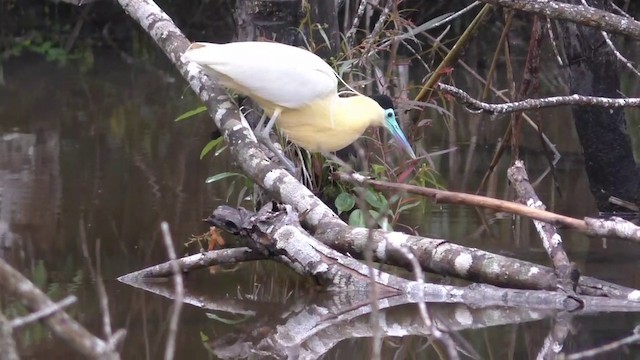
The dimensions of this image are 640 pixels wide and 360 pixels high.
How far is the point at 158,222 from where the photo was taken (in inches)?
194

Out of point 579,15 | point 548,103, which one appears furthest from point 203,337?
point 579,15

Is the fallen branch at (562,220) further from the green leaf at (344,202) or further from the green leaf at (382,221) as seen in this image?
the green leaf at (344,202)

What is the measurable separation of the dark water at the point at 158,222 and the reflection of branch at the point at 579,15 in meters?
0.95

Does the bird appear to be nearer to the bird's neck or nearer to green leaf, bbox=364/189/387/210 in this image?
the bird's neck

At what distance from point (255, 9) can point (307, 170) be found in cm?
75

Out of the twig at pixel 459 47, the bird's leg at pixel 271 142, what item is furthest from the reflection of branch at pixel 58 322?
the twig at pixel 459 47

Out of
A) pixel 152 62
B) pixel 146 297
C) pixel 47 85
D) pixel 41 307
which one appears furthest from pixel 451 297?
pixel 152 62

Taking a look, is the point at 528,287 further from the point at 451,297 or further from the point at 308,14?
the point at 308,14

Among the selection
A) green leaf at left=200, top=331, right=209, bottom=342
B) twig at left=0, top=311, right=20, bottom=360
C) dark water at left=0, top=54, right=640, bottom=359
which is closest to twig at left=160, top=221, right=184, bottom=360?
twig at left=0, top=311, right=20, bottom=360

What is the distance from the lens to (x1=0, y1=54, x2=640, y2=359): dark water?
10.8 ft

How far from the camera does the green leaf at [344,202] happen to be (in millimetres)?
4441

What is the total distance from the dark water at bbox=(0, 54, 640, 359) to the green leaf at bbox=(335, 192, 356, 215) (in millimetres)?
372

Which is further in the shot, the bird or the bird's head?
the bird's head

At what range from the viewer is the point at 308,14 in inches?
183
